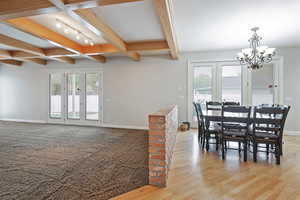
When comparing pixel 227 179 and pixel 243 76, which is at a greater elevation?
pixel 243 76

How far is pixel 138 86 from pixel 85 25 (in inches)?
132

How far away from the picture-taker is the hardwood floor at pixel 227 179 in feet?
6.17

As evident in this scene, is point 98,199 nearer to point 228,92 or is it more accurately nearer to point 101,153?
point 101,153

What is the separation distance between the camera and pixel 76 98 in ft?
22.8

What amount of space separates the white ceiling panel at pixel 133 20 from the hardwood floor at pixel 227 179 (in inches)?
113

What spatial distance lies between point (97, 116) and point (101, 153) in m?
3.58

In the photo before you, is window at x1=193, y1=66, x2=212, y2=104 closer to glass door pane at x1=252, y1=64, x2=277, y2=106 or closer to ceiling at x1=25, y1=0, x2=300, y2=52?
ceiling at x1=25, y1=0, x2=300, y2=52

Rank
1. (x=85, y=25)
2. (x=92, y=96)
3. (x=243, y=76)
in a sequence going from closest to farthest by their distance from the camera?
(x=85, y=25) < (x=243, y=76) < (x=92, y=96)

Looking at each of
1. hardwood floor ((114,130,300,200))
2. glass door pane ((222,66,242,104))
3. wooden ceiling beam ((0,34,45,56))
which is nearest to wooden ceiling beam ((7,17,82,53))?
→ wooden ceiling beam ((0,34,45,56))

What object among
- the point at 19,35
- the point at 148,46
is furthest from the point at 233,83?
the point at 19,35

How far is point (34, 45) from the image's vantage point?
16.6 ft

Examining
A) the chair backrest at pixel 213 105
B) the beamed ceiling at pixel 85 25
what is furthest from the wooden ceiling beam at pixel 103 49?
the chair backrest at pixel 213 105

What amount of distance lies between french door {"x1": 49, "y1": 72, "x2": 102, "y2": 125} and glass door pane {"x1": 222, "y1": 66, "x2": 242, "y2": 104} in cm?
484

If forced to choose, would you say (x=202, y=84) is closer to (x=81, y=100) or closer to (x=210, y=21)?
(x=210, y=21)
